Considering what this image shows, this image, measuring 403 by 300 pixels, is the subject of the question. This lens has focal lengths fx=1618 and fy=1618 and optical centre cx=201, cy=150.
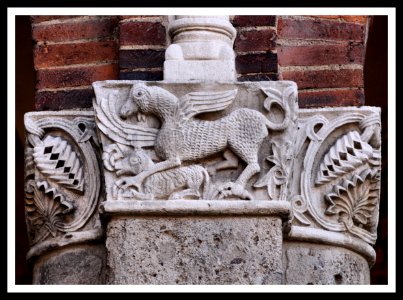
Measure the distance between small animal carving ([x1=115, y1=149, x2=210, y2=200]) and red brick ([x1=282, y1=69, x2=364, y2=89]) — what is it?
0.43 m

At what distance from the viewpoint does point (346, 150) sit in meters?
4.05

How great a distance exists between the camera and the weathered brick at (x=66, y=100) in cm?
418

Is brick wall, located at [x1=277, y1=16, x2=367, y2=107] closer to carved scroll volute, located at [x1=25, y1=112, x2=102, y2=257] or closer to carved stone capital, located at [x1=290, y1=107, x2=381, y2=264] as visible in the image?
carved stone capital, located at [x1=290, y1=107, x2=381, y2=264]

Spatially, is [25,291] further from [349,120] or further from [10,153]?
[349,120]

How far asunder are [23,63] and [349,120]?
70.4 inches

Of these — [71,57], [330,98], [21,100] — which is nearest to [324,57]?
[330,98]

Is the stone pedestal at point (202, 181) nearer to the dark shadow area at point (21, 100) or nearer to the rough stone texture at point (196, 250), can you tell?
the rough stone texture at point (196, 250)

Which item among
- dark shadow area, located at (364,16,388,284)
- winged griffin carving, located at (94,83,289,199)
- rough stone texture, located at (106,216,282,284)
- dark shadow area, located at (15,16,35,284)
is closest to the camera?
rough stone texture, located at (106,216,282,284)

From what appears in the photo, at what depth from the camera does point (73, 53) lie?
14.0 feet

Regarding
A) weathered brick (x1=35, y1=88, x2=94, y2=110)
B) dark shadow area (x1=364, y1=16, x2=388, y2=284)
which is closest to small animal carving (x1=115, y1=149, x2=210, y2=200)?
weathered brick (x1=35, y1=88, x2=94, y2=110)

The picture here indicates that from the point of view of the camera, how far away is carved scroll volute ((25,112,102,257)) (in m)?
4.03

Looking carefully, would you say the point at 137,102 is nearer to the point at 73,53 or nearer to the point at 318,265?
the point at 73,53

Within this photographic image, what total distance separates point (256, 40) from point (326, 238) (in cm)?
55

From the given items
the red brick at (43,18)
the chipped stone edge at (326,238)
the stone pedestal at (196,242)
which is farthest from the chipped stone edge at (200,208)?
the red brick at (43,18)
